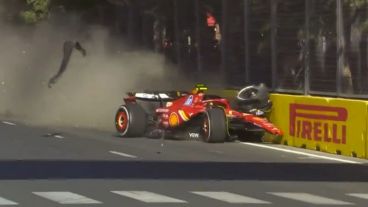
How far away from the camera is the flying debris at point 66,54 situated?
103 feet

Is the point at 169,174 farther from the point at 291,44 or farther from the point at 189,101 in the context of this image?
the point at 291,44

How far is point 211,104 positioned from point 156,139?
1.59 m

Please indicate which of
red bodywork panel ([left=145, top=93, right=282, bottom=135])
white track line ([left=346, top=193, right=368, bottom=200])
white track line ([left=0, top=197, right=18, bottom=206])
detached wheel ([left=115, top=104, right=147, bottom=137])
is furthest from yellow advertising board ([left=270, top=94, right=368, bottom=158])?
white track line ([left=0, top=197, right=18, bottom=206])

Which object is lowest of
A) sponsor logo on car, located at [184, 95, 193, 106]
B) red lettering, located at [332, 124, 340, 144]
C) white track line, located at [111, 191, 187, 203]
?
white track line, located at [111, 191, 187, 203]

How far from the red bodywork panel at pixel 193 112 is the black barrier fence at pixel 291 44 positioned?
1.72 metres

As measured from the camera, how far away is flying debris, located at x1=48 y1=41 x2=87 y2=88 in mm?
31400

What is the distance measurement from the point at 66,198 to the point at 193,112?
28.2 ft

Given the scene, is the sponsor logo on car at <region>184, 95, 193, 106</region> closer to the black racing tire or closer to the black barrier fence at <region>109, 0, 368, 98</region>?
the black racing tire

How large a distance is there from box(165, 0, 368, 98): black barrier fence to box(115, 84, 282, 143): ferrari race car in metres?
1.42

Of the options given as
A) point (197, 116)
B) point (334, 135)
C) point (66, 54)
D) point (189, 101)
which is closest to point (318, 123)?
point (334, 135)

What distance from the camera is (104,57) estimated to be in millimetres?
31172

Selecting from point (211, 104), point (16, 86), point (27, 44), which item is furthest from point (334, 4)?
point (27, 44)

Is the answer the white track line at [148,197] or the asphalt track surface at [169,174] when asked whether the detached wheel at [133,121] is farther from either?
the white track line at [148,197]

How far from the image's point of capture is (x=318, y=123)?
59.2 feet
